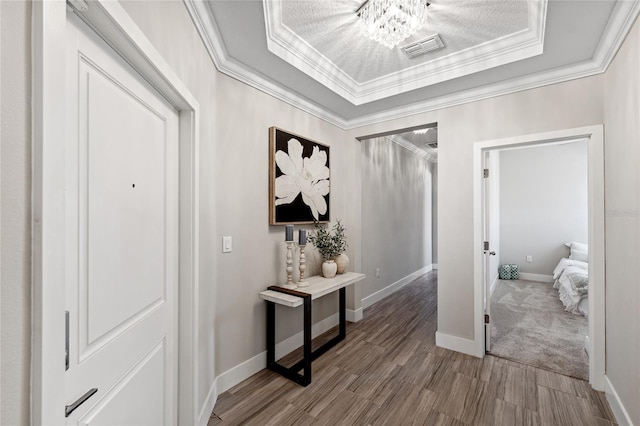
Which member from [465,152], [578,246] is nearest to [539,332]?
[465,152]

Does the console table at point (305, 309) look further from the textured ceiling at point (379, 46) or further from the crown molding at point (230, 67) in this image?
the textured ceiling at point (379, 46)

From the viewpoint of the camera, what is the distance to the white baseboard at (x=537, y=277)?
5.19 m

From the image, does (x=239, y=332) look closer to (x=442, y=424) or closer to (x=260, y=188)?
(x=260, y=188)

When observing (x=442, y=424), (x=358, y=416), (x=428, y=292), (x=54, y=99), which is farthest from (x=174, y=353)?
(x=428, y=292)

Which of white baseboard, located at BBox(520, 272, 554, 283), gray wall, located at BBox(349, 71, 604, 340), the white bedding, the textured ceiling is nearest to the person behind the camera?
the textured ceiling

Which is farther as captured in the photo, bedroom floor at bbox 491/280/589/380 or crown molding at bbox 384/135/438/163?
crown molding at bbox 384/135/438/163

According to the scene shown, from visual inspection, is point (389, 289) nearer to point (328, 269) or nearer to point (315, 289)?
point (328, 269)

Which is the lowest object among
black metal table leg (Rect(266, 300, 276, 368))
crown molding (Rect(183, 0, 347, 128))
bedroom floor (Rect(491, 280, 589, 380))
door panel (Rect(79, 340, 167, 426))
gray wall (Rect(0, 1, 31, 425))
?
bedroom floor (Rect(491, 280, 589, 380))

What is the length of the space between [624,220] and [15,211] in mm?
2732

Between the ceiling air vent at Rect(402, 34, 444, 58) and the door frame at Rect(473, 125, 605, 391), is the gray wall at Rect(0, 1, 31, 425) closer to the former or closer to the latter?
the ceiling air vent at Rect(402, 34, 444, 58)

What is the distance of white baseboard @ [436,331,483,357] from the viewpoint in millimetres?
2620

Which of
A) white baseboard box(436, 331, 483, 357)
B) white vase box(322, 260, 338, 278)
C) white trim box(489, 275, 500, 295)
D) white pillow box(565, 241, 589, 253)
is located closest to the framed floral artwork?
white vase box(322, 260, 338, 278)

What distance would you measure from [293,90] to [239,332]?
2.18 m

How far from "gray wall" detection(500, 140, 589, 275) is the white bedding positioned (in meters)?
1.11
